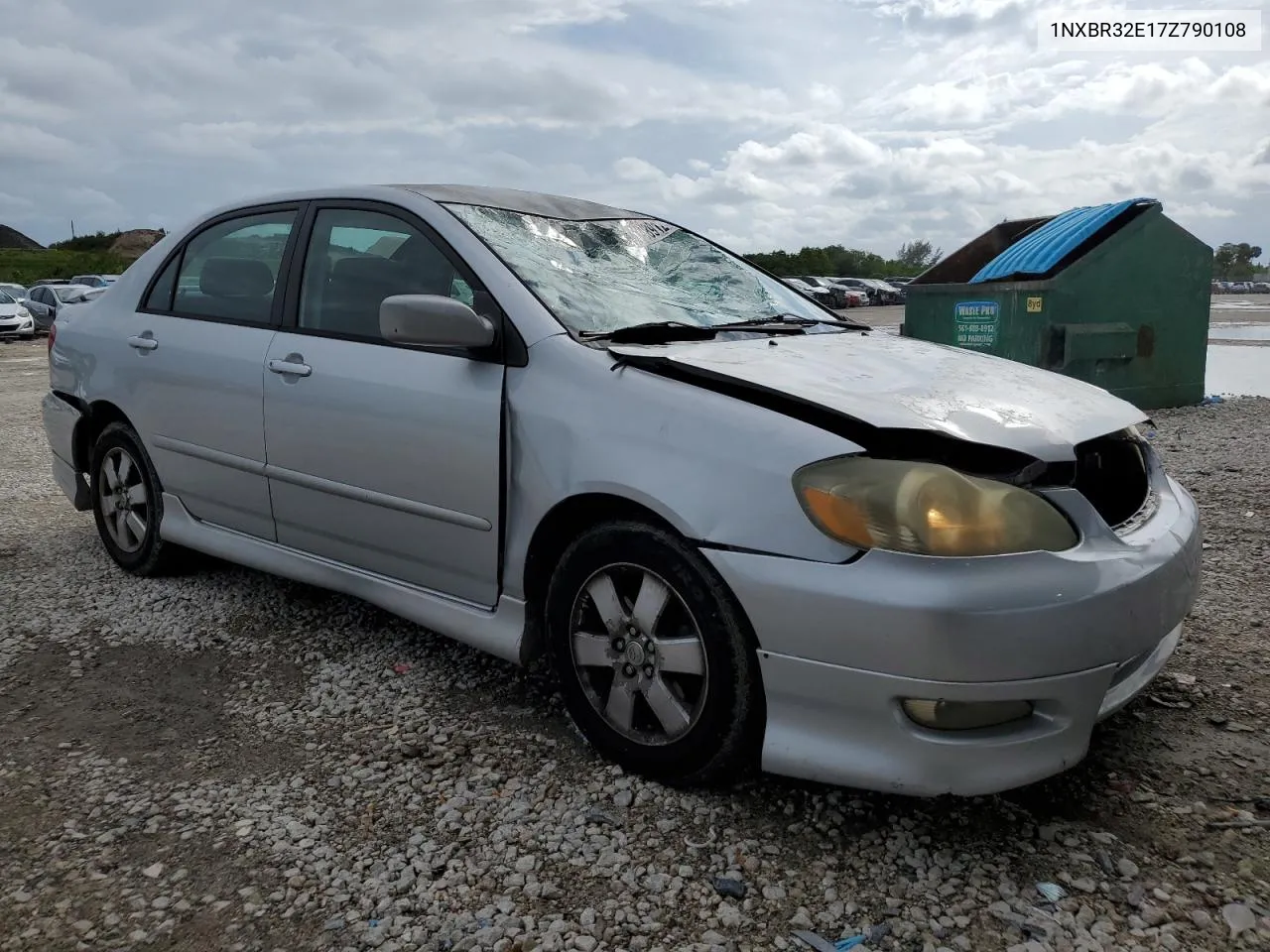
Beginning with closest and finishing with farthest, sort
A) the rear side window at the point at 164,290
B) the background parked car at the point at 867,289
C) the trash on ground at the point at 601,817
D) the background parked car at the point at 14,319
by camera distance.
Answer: the trash on ground at the point at 601,817
the rear side window at the point at 164,290
the background parked car at the point at 14,319
the background parked car at the point at 867,289

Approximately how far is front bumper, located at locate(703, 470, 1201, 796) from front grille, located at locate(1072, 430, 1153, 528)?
0.18 m

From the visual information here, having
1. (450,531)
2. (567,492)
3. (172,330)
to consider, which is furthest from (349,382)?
(172,330)

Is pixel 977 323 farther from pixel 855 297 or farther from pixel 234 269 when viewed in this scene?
pixel 855 297

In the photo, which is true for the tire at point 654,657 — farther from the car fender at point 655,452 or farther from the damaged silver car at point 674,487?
the car fender at point 655,452

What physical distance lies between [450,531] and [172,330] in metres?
1.76

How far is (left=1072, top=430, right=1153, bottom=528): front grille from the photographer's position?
2.45m

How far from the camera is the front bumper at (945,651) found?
6.73 feet

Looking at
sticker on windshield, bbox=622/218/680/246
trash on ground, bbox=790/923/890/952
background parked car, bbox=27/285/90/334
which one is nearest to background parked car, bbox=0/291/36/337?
background parked car, bbox=27/285/90/334

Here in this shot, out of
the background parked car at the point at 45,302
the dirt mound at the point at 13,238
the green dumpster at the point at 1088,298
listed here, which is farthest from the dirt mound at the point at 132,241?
the green dumpster at the point at 1088,298

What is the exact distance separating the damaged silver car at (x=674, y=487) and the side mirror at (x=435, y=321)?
10 mm

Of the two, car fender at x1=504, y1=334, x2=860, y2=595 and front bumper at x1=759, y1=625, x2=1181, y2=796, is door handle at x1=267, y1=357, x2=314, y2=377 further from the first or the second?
front bumper at x1=759, y1=625, x2=1181, y2=796

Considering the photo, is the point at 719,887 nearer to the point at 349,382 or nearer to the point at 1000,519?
the point at 1000,519

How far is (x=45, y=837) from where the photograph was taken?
2.34m

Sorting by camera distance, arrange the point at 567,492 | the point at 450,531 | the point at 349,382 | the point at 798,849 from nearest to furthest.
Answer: the point at 798,849, the point at 567,492, the point at 450,531, the point at 349,382
